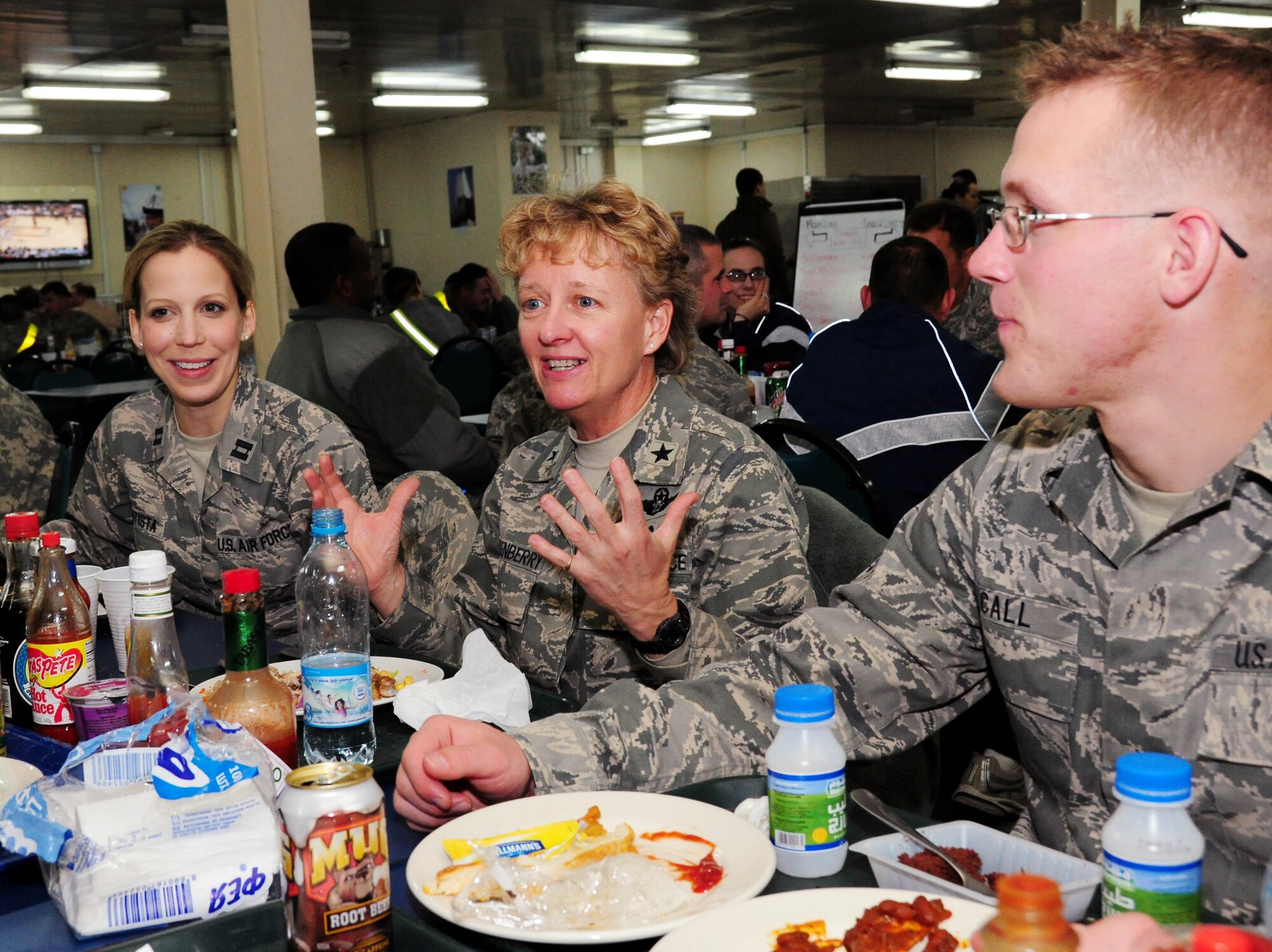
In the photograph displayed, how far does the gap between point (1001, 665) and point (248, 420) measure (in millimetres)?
1723

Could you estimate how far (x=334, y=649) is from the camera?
169cm

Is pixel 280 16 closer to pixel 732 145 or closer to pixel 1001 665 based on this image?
pixel 1001 665

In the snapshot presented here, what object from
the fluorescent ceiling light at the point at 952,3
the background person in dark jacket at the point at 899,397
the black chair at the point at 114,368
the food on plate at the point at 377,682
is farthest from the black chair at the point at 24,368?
the fluorescent ceiling light at the point at 952,3

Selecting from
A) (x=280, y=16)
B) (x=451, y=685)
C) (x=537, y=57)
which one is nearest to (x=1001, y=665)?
(x=451, y=685)

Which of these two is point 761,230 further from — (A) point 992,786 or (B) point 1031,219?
(B) point 1031,219

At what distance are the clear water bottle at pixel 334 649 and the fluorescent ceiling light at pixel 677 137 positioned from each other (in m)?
17.8

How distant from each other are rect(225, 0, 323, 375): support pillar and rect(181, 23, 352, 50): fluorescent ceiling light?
3.50m

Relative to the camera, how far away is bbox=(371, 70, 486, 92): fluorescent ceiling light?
40.0 feet

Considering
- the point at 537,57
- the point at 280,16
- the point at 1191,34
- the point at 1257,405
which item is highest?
the point at 537,57

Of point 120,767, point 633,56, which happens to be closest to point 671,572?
point 120,767

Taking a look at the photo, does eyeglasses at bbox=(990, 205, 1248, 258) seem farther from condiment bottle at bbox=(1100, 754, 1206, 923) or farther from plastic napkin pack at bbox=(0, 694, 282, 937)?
plastic napkin pack at bbox=(0, 694, 282, 937)

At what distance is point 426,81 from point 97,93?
3.45 m

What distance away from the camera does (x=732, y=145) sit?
2022 cm

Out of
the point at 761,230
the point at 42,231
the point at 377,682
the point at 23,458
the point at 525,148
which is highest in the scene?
the point at 525,148
